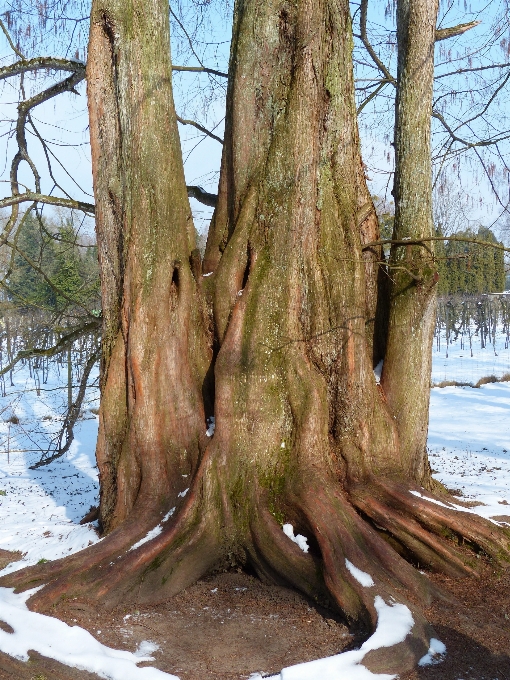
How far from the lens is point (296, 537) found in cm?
420

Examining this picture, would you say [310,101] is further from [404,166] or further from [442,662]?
[442,662]

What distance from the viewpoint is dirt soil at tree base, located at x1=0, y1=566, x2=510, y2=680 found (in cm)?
312

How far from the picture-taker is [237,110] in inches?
191

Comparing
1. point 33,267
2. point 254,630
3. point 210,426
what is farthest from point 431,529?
point 33,267

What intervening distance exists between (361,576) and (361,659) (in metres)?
0.73

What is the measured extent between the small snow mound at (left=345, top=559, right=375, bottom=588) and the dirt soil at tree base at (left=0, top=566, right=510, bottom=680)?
0.26 metres

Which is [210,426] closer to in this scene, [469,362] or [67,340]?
[67,340]

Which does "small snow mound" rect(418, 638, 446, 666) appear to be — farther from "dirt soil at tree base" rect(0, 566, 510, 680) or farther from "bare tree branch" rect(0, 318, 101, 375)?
"bare tree branch" rect(0, 318, 101, 375)

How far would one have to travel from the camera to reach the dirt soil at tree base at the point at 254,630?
312cm

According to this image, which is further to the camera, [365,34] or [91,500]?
[91,500]

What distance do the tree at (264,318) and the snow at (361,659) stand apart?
2.34 feet

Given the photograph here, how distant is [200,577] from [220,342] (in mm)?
1680

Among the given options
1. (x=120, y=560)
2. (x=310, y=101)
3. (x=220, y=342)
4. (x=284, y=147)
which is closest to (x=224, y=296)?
(x=220, y=342)

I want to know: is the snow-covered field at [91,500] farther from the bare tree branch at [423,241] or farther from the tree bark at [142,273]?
the bare tree branch at [423,241]
